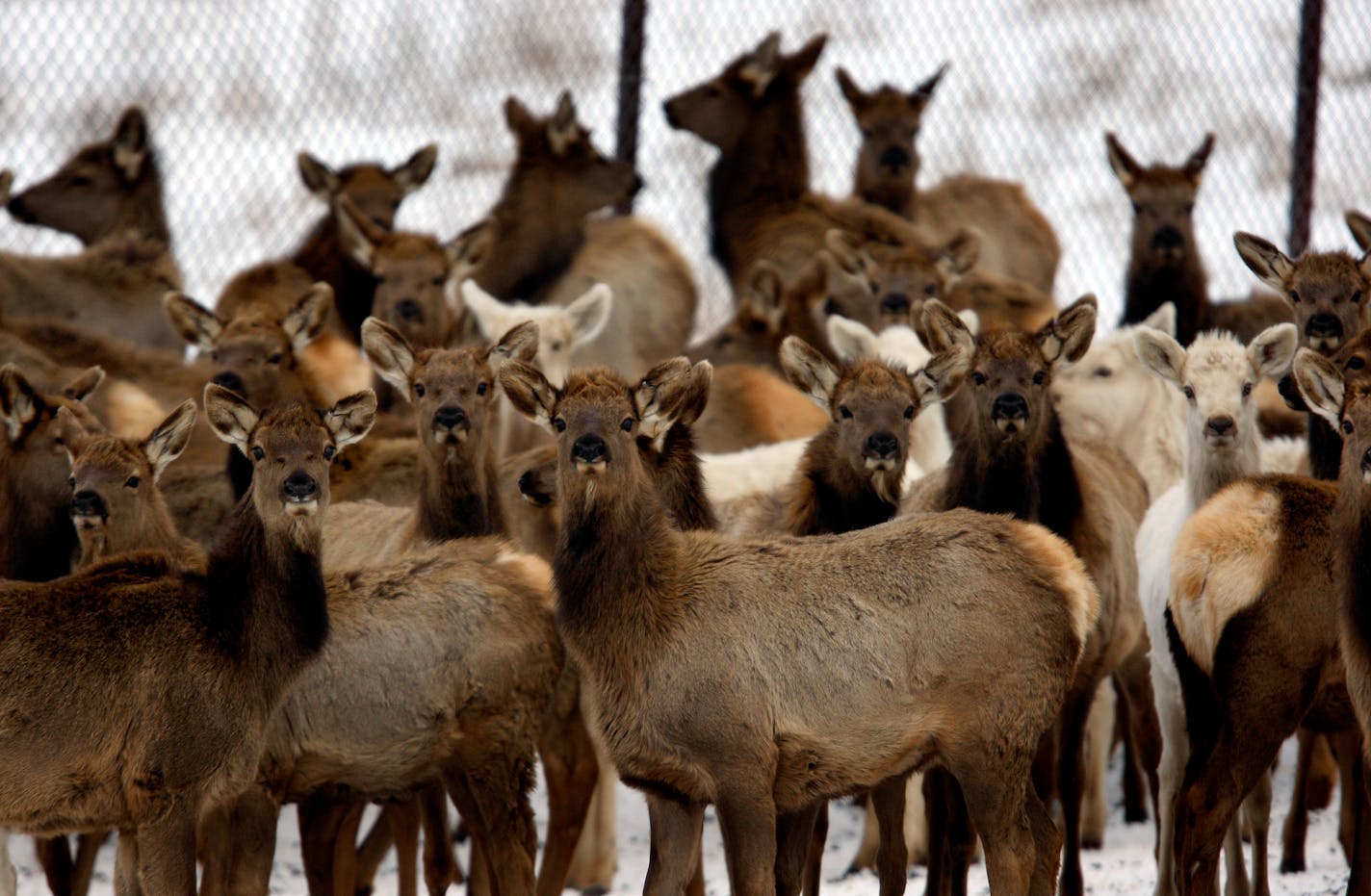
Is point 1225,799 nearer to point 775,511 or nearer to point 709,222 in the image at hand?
point 775,511

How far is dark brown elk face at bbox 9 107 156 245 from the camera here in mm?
14633

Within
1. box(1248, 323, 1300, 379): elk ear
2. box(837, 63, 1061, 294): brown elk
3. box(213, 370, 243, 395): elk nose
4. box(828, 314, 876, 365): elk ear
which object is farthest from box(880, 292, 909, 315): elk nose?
box(213, 370, 243, 395): elk nose

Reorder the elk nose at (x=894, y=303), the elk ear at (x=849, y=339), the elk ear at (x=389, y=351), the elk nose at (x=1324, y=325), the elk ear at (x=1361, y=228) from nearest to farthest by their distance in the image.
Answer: the elk ear at (x=389, y=351) → the elk nose at (x=1324, y=325) → the elk ear at (x=1361, y=228) → the elk ear at (x=849, y=339) → the elk nose at (x=894, y=303)

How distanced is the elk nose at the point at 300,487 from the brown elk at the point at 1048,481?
279 centimetres

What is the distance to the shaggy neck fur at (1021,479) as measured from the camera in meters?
8.64

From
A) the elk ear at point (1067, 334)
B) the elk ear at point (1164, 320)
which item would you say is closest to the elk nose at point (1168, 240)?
the elk ear at point (1164, 320)

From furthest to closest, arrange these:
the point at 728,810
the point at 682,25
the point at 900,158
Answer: the point at 682,25
the point at 900,158
the point at 728,810

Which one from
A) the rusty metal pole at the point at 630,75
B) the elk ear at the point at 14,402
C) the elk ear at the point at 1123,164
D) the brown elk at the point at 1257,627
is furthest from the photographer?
the rusty metal pole at the point at 630,75

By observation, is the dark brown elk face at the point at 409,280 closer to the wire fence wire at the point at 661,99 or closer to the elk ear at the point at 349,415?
the wire fence wire at the point at 661,99

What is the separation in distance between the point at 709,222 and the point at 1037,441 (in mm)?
6782

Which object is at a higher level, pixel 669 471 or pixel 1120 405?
pixel 1120 405


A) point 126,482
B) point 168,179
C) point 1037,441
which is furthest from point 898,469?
point 168,179

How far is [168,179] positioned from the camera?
15.4m

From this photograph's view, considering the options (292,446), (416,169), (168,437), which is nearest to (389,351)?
(168,437)
